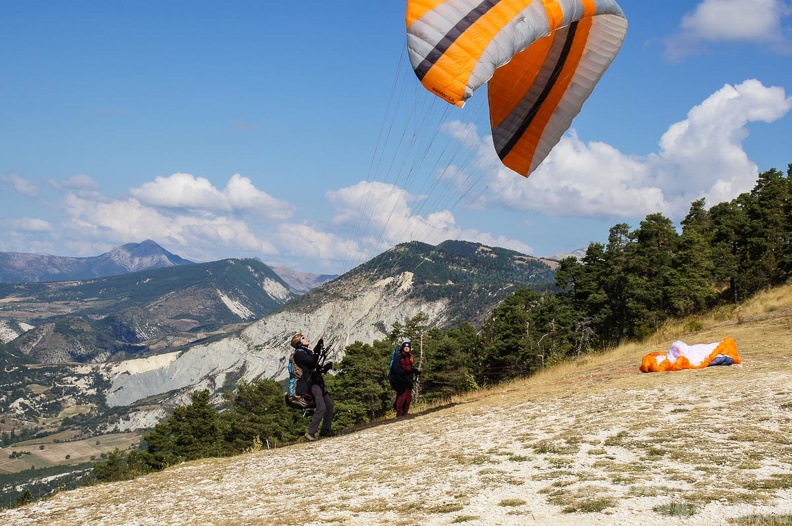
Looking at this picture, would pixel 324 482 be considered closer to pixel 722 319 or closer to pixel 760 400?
pixel 760 400

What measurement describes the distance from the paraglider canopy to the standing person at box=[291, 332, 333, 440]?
5.95 meters

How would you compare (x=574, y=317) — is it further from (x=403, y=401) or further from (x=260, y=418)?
(x=403, y=401)

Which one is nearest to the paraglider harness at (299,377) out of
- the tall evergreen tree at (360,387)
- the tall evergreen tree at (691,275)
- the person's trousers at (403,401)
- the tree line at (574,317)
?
the person's trousers at (403,401)

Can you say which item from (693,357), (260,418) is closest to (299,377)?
(693,357)

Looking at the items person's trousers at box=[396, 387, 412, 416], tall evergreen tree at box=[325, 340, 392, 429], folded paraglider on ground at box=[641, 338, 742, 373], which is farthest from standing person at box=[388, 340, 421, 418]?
tall evergreen tree at box=[325, 340, 392, 429]

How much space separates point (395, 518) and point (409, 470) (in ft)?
7.79

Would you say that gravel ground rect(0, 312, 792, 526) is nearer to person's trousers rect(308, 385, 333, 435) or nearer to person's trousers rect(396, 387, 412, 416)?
person's trousers rect(308, 385, 333, 435)

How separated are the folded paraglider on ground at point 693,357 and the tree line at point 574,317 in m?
12.2

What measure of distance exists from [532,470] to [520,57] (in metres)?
9.27

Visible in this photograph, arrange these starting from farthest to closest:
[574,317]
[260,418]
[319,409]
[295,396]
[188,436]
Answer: [188,436] < [260,418] < [574,317] < [319,409] < [295,396]

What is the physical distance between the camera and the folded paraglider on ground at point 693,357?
15.9 meters

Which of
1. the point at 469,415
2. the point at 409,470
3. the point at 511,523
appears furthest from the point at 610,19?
the point at 511,523

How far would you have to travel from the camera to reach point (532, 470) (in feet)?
25.8

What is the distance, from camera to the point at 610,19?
1255 centimetres
